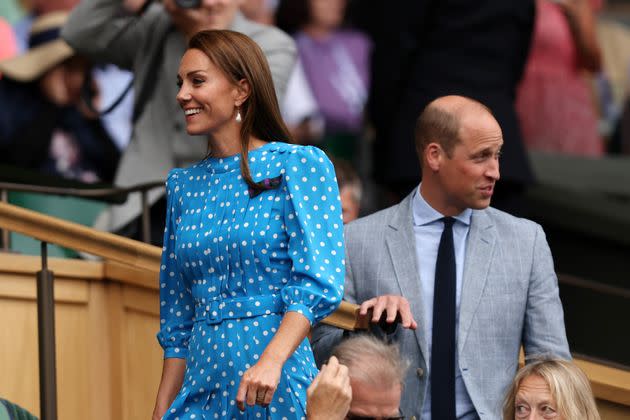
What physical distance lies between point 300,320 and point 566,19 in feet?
17.3

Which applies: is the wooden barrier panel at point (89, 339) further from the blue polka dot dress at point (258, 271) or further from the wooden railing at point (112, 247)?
the blue polka dot dress at point (258, 271)

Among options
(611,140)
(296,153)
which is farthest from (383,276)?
(611,140)

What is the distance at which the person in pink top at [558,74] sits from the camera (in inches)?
348

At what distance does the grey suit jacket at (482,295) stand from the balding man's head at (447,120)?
0.22 m

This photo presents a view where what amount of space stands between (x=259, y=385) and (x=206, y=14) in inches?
96.9

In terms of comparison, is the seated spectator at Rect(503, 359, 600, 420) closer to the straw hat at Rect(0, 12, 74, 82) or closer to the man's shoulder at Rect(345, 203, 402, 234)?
the man's shoulder at Rect(345, 203, 402, 234)

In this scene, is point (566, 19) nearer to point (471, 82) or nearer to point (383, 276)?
point (471, 82)

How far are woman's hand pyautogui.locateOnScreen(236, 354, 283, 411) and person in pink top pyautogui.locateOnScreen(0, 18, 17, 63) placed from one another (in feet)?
14.5

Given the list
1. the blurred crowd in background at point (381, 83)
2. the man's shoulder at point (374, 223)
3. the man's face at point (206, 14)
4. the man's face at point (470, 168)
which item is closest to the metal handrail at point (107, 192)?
the blurred crowd in background at point (381, 83)

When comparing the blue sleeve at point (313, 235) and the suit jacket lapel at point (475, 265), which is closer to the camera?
the blue sleeve at point (313, 235)

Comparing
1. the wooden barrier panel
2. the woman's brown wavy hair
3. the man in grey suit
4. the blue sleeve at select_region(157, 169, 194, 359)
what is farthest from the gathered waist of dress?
the wooden barrier panel

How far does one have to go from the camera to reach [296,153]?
414cm

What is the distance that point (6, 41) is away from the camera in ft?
26.3

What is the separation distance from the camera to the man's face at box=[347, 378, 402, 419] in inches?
172
